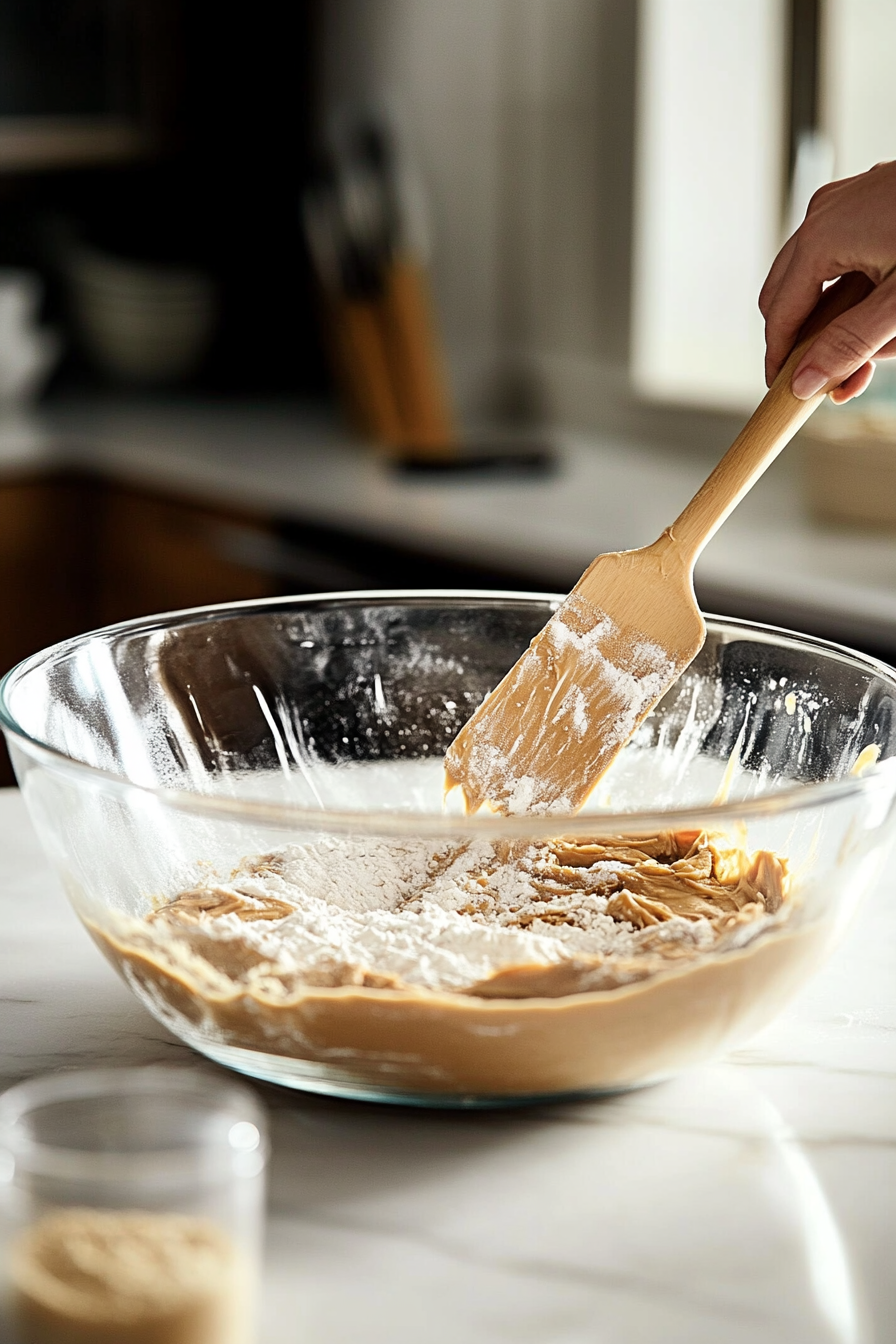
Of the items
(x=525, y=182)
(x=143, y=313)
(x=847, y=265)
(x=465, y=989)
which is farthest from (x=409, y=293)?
(x=465, y=989)

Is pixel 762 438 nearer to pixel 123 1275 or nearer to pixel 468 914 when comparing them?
→ pixel 468 914

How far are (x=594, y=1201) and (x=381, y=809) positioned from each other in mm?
367

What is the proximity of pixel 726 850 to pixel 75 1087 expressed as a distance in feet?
1.31

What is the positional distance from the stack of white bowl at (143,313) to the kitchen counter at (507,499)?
136 millimetres

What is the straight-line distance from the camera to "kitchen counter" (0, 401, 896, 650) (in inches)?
65.1

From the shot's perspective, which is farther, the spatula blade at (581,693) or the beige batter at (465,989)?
the spatula blade at (581,693)

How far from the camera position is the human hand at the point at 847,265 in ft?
2.80

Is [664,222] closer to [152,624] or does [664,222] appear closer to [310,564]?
[310,564]

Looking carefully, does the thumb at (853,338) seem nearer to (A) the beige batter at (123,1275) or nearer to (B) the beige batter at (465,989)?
(B) the beige batter at (465,989)

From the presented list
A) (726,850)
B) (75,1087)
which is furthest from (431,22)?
(75,1087)

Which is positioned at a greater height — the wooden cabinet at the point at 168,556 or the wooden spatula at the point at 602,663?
the wooden spatula at the point at 602,663

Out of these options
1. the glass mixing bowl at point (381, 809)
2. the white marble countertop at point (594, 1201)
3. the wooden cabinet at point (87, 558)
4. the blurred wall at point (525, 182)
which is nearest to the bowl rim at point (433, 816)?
the glass mixing bowl at point (381, 809)

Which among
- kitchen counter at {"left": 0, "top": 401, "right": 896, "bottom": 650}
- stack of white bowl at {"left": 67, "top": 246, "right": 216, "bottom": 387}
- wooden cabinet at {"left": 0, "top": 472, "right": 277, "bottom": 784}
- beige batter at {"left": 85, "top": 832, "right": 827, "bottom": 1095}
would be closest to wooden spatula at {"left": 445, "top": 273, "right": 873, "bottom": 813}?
beige batter at {"left": 85, "top": 832, "right": 827, "bottom": 1095}

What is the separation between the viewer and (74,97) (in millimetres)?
3051
